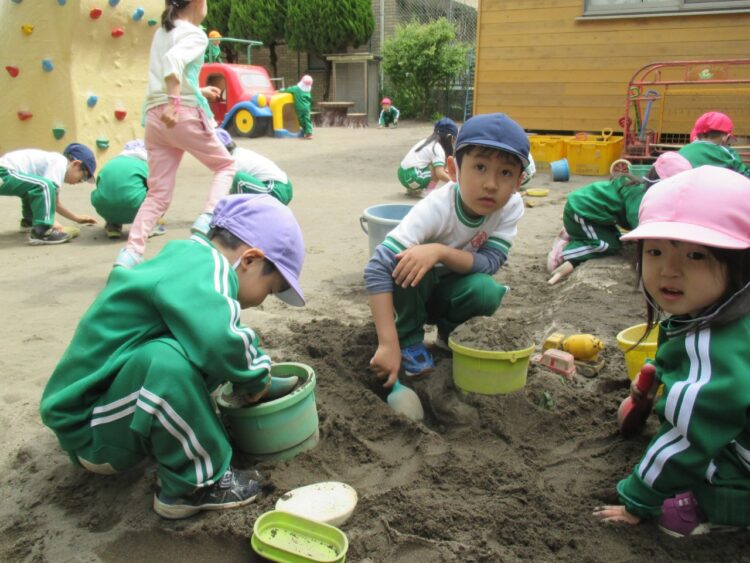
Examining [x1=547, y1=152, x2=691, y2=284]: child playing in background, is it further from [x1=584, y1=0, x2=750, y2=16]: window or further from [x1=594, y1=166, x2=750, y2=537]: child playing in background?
[x1=584, y1=0, x2=750, y2=16]: window

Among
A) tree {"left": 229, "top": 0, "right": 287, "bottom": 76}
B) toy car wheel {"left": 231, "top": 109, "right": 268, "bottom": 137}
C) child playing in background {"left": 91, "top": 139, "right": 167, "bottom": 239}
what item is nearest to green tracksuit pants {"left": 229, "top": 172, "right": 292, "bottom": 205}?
child playing in background {"left": 91, "top": 139, "right": 167, "bottom": 239}

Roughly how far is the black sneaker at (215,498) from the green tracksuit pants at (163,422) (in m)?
0.03

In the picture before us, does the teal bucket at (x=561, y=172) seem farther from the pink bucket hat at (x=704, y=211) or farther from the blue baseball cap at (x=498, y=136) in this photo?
the pink bucket hat at (x=704, y=211)

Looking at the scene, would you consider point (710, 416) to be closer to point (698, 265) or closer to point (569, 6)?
point (698, 265)

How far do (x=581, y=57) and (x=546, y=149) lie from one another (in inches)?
56.7

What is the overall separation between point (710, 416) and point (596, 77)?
8733 mm

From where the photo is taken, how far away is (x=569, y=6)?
9117 mm

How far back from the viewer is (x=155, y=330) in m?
1.69

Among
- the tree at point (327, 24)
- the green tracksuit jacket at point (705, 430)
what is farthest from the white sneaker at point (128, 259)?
the tree at point (327, 24)

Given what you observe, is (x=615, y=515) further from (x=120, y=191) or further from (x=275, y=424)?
(x=120, y=191)

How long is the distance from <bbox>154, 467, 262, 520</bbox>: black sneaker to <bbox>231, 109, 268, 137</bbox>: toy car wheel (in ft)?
43.0

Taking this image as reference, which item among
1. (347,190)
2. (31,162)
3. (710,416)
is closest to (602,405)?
(710,416)

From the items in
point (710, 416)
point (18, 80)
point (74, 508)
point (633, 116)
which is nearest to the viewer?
point (710, 416)

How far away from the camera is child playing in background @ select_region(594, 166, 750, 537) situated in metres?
1.41
